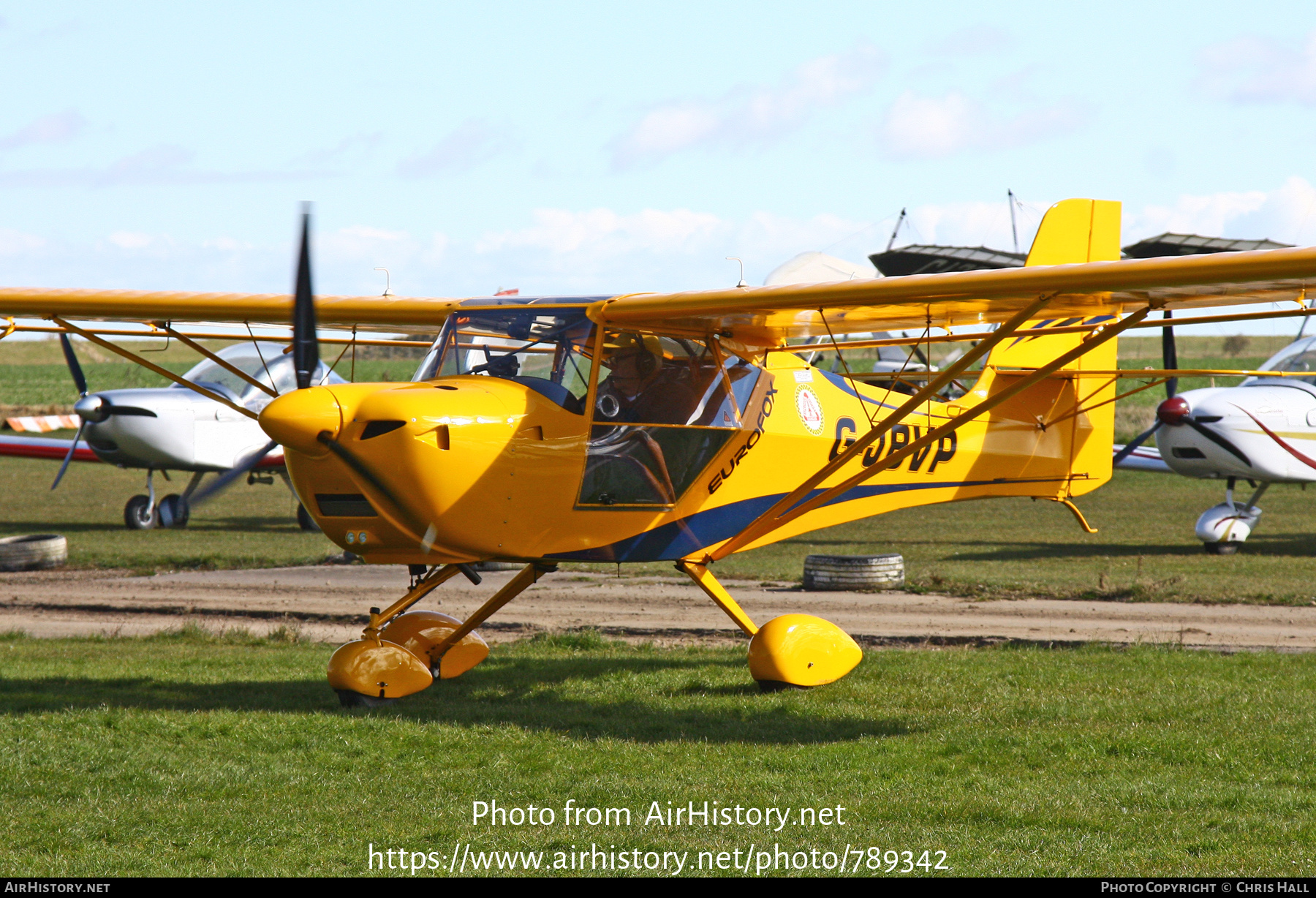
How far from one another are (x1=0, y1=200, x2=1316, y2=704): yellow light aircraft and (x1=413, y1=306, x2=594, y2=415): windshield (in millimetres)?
15

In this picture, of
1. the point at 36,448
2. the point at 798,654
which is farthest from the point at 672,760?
the point at 36,448

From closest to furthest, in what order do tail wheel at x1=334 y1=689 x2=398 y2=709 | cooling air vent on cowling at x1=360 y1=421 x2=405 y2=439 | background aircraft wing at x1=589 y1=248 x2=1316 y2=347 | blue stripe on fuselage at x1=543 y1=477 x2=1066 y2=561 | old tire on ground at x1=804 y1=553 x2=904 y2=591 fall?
1. background aircraft wing at x1=589 y1=248 x2=1316 y2=347
2. cooling air vent on cowling at x1=360 y1=421 x2=405 y2=439
3. tail wheel at x1=334 y1=689 x2=398 y2=709
4. blue stripe on fuselage at x1=543 y1=477 x2=1066 y2=561
5. old tire on ground at x1=804 y1=553 x2=904 y2=591

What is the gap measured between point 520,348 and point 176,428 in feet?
52.0

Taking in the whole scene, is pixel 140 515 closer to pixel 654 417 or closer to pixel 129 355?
pixel 129 355

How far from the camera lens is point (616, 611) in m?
13.1

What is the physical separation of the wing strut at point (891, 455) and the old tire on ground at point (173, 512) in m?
14.8

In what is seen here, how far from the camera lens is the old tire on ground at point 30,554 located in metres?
16.5

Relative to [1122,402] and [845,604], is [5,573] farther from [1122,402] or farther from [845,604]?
[1122,402]

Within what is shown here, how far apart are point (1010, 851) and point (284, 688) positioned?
221 inches

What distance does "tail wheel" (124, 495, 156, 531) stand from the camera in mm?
22016

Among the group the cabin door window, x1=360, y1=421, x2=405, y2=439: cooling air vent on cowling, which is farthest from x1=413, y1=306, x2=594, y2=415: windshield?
x1=360, y1=421, x2=405, y2=439: cooling air vent on cowling

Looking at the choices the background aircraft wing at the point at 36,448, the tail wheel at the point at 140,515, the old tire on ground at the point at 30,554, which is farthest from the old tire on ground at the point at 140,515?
the old tire on ground at the point at 30,554

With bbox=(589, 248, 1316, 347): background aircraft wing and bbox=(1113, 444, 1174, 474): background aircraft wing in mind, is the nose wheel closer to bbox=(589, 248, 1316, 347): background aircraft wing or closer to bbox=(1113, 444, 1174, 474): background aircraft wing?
bbox=(1113, 444, 1174, 474): background aircraft wing

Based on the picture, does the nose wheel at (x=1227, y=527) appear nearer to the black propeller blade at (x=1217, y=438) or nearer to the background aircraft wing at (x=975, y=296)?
the black propeller blade at (x=1217, y=438)
